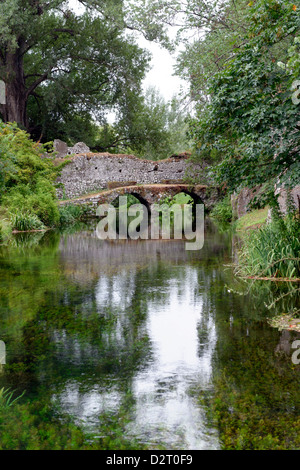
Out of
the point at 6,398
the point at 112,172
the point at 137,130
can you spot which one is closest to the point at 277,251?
the point at 6,398

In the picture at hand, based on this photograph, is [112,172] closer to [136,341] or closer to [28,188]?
[28,188]

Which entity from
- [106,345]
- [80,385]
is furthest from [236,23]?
[80,385]

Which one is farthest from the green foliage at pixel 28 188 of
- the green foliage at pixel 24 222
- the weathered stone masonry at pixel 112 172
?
the weathered stone masonry at pixel 112 172

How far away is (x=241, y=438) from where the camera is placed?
3.33m

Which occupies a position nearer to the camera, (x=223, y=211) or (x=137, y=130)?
(x=223, y=211)

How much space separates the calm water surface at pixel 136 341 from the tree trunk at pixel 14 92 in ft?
67.4

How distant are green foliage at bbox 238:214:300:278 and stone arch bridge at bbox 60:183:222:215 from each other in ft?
57.3

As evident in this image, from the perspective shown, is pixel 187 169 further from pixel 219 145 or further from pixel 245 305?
pixel 245 305

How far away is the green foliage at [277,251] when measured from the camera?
333 inches

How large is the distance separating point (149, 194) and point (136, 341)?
21618mm

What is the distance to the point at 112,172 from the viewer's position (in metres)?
27.9

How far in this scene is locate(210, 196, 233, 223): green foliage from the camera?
25.2m

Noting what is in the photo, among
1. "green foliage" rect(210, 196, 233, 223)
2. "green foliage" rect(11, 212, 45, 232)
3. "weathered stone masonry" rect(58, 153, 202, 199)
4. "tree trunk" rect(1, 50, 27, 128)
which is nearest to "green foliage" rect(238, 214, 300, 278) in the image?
"green foliage" rect(11, 212, 45, 232)
